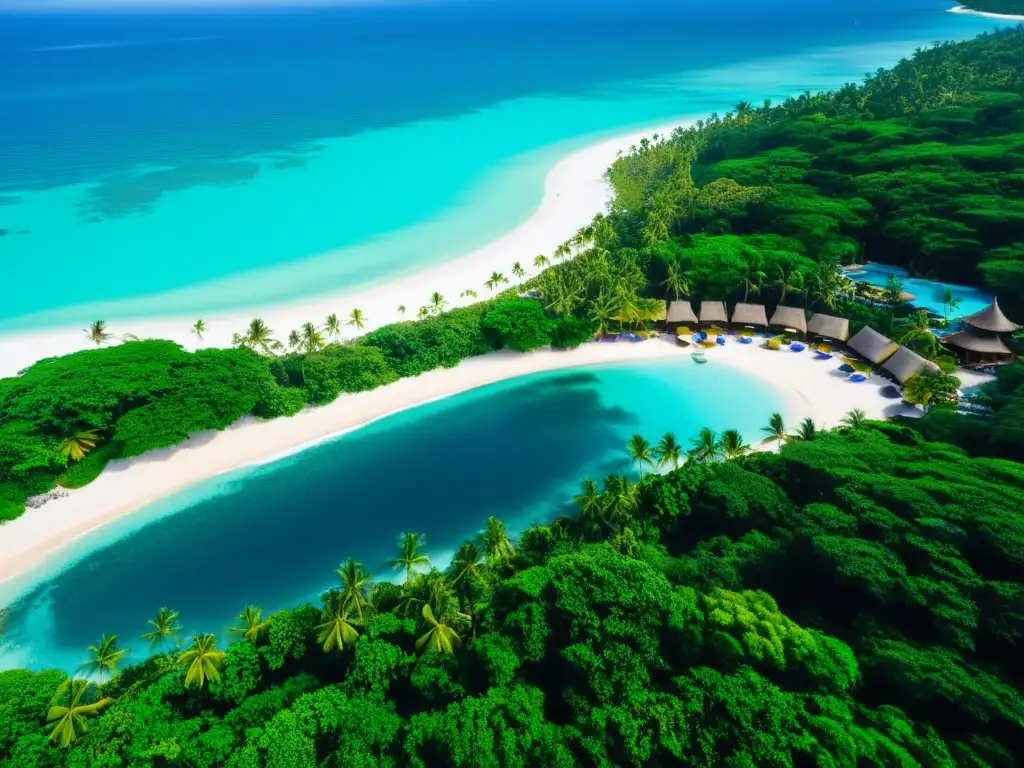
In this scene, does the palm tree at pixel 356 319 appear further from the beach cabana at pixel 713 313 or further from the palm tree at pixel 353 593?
the beach cabana at pixel 713 313

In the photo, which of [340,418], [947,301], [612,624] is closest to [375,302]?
[340,418]

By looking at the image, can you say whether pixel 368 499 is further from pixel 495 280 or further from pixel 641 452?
pixel 495 280

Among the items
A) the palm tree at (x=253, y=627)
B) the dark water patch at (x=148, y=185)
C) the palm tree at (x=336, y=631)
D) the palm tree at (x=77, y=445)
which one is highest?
the dark water patch at (x=148, y=185)

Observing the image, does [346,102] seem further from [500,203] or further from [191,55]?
[191,55]

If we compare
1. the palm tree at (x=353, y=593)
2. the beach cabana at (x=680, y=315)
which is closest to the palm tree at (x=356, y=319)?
the beach cabana at (x=680, y=315)

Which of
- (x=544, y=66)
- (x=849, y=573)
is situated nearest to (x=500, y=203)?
(x=849, y=573)

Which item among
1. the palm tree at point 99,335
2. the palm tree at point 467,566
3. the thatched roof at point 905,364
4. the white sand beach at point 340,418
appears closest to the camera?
the palm tree at point 467,566
